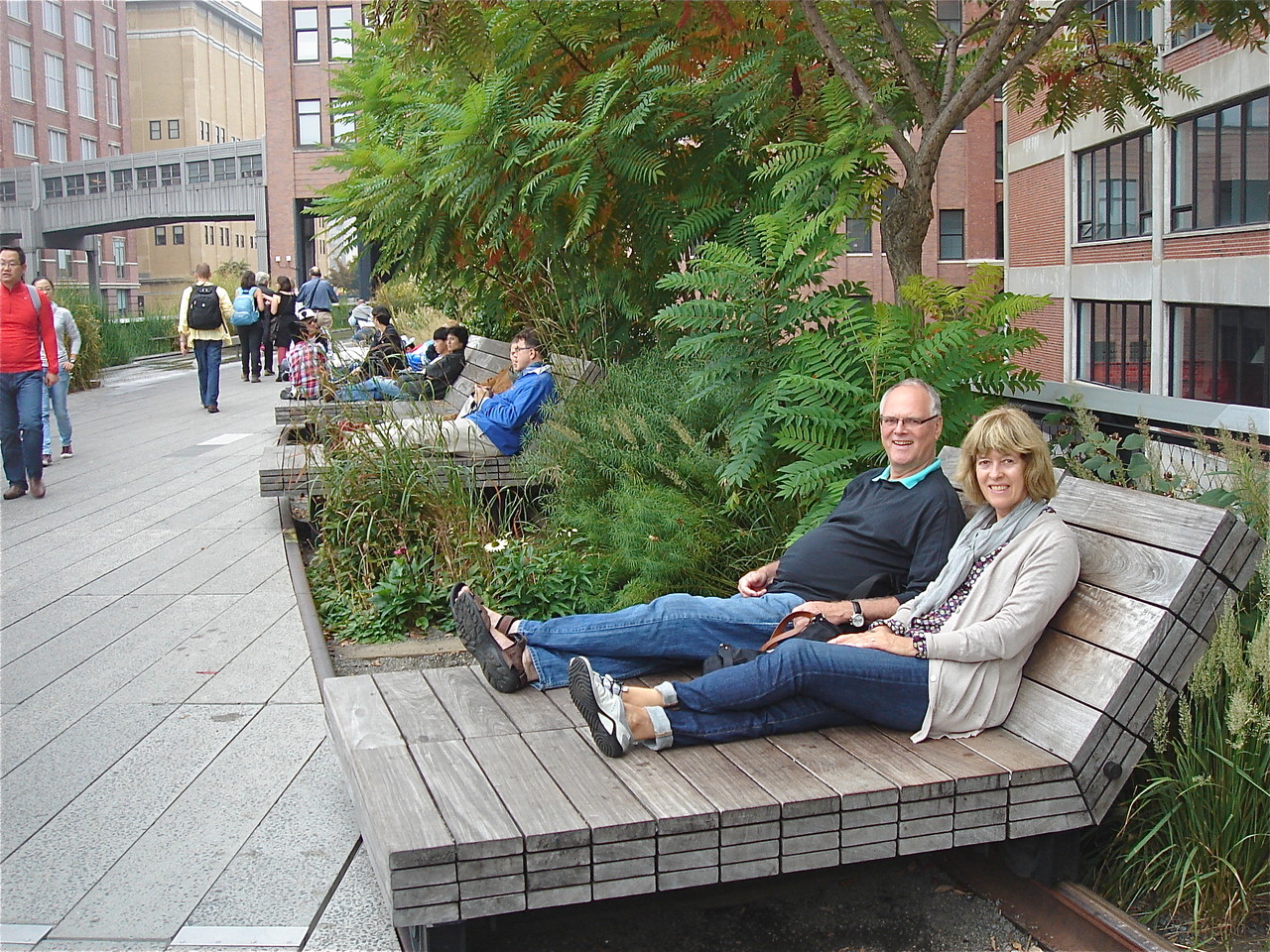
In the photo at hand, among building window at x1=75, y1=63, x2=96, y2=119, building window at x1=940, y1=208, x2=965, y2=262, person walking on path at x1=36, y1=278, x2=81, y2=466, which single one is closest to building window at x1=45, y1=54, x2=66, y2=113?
building window at x1=75, y1=63, x2=96, y2=119

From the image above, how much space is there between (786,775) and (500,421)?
16.3 ft

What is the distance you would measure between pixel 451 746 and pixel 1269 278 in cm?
2207

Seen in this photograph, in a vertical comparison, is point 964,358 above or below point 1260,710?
above

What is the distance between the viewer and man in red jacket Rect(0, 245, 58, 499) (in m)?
9.91

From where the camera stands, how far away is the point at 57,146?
72.5m

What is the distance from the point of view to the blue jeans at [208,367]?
655 inches

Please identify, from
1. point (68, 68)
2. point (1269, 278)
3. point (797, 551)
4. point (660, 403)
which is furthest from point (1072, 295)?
point (68, 68)

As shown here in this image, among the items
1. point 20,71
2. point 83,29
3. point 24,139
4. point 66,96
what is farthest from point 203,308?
point 83,29

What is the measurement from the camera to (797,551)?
4.55 meters

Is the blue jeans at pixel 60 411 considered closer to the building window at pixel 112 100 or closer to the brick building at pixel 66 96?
the brick building at pixel 66 96

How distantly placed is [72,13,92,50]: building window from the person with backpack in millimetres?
59731

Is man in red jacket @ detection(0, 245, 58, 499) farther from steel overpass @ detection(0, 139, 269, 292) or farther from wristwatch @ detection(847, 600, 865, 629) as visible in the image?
steel overpass @ detection(0, 139, 269, 292)

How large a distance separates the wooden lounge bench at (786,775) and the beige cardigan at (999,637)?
8 centimetres

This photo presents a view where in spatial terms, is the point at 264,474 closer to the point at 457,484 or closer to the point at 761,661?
the point at 457,484
